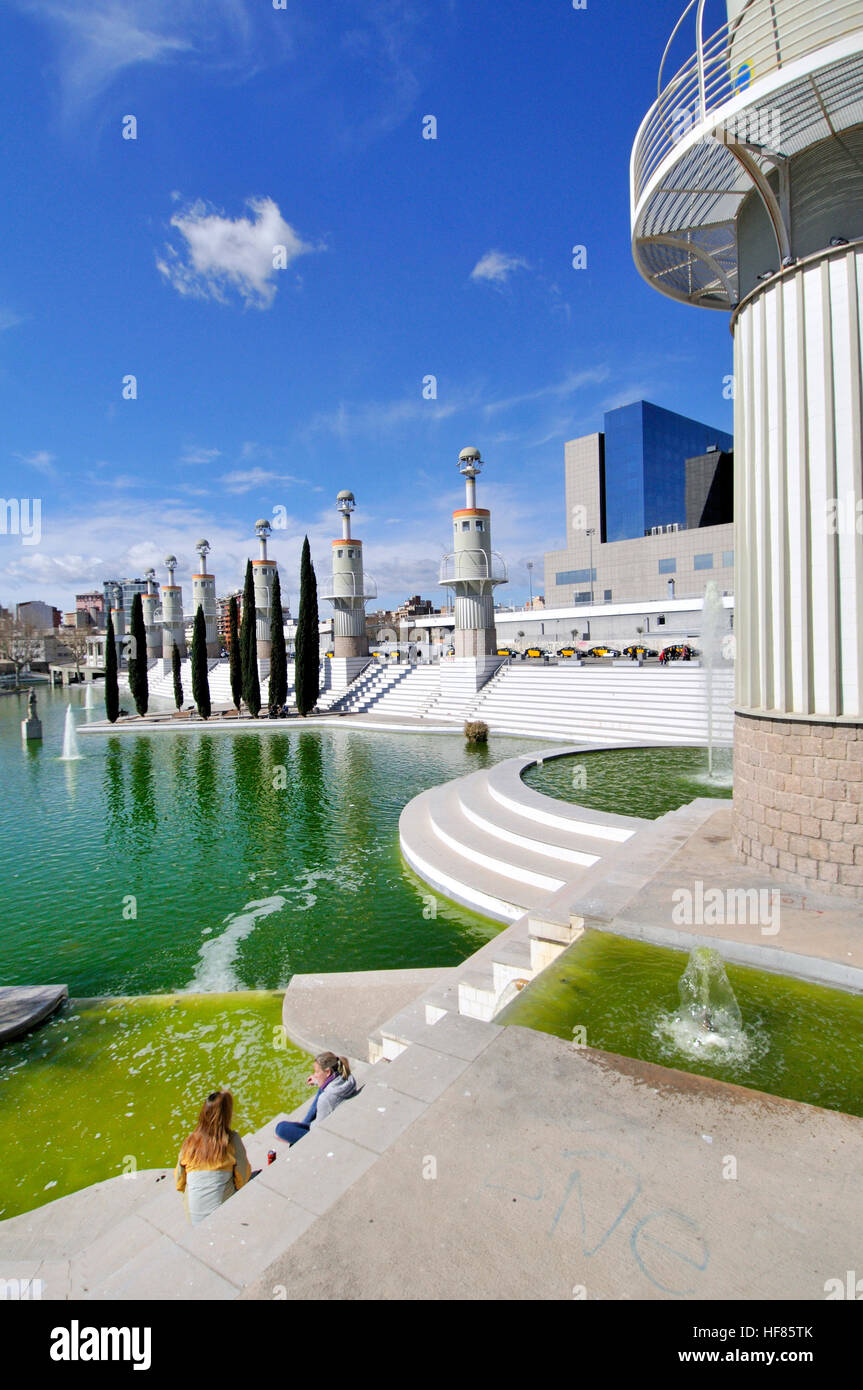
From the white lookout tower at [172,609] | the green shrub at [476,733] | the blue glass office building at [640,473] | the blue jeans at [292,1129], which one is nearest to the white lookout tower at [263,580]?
the white lookout tower at [172,609]

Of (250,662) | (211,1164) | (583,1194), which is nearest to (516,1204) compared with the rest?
(583,1194)

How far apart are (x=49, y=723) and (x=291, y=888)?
1317 inches

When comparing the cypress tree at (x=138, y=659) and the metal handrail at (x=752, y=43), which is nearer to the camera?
the metal handrail at (x=752, y=43)

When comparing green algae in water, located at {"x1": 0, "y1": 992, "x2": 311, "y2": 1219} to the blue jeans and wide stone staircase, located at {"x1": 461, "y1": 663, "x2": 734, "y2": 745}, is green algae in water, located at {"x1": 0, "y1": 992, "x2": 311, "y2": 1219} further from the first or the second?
wide stone staircase, located at {"x1": 461, "y1": 663, "x2": 734, "y2": 745}

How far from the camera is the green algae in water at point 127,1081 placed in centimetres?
518

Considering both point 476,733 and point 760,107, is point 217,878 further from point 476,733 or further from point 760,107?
point 476,733

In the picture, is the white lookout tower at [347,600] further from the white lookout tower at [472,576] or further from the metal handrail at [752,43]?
the metal handrail at [752,43]

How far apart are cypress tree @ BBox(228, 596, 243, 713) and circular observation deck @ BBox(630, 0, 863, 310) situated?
3078cm

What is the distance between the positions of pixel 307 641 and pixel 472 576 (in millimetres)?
8978

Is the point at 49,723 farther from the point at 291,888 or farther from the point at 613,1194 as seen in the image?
the point at 613,1194

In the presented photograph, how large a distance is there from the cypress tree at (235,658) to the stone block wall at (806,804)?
32.0 meters

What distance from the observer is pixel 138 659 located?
118ft
